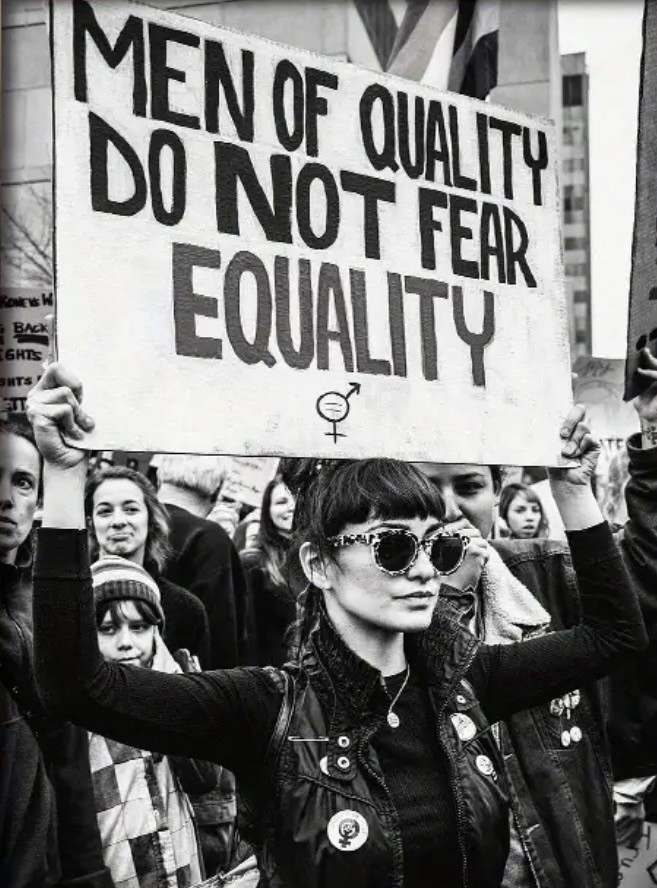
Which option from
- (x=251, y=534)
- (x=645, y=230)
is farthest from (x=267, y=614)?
(x=645, y=230)

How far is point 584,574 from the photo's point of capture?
109 inches

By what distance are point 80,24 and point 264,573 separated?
3.72m

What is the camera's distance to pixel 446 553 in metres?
2.46

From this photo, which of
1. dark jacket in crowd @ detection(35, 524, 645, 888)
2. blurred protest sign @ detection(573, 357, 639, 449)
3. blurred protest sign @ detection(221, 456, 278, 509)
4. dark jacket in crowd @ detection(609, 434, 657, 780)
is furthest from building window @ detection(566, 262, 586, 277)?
dark jacket in crowd @ detection(35, 524, 645, 888)

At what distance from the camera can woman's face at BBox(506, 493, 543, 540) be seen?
25.3 feet

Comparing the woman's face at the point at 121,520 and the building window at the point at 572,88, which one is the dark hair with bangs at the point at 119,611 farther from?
the building window at the point at 572,88

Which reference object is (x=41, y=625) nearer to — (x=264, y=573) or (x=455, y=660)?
(x=455, y=660)

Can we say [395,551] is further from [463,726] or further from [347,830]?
[347,830]

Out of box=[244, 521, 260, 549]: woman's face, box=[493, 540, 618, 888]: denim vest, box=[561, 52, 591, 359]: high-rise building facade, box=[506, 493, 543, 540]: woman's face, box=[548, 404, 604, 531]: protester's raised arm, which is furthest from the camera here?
box=[561, 52, 591, 359]: high-rise building facade

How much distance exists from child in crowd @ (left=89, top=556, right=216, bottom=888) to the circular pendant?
1.34 m

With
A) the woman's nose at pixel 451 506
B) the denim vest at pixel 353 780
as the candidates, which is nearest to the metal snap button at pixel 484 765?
the denim vest at pixel 353 780

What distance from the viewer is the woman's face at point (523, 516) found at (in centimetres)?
770

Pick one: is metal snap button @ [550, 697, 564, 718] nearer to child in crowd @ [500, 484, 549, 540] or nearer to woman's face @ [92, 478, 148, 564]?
woman's face @ [92, 478, 148, 564]

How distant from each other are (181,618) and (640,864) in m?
1.91
